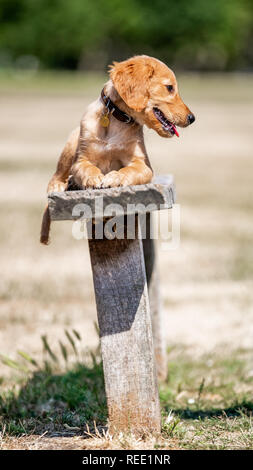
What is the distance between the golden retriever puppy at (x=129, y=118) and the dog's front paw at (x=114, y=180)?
0.26 ft

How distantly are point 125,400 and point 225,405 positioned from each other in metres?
1.26

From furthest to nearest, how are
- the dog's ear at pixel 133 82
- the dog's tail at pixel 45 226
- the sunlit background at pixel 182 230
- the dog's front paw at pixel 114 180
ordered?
the sunlit background at pixel 182 230 → the dog's tail at pixel 45 226 → the dog's ear at pixel 133 82 → the dog's front paw at pixel 114 180

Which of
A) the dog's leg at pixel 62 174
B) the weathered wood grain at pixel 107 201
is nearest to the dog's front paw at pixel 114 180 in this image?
the weathered wood grain at pixel 107 201

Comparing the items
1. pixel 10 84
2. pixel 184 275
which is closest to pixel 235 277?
pixel 184 275

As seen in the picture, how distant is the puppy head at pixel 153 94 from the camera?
3.29 m

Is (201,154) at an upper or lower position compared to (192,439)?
upper

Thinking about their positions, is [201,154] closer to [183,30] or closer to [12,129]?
[12,129]

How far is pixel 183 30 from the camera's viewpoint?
204 feet

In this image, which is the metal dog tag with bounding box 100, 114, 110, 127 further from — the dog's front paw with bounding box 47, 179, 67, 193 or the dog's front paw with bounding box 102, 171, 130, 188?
the dog's front paw with bounding box 47, 179, 67, 193

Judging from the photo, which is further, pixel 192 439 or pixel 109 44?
pixel 109 44

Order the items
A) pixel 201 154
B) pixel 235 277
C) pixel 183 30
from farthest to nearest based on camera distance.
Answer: pixel 183 30 → pixel 201 154 → pixel 235 277

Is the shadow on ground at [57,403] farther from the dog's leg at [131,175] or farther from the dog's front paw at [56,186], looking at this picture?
the dog's leg at [131,175]

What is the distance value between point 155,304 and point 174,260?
3430 millimetres

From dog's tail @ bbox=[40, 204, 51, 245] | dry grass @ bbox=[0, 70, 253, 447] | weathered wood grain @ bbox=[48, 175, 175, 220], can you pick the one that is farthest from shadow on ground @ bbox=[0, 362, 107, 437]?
weathered wood grain @ bbox=[48, 175, 175, 220]
